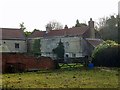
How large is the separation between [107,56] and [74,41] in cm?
2939

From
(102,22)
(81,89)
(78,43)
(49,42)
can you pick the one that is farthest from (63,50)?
(81,89)

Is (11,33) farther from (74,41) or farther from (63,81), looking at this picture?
(63,81)

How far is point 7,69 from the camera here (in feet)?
135

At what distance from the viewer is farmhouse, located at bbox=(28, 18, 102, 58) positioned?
76312mm

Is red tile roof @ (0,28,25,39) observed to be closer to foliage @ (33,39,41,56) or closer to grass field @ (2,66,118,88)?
foliage @ (33,39,41,56)

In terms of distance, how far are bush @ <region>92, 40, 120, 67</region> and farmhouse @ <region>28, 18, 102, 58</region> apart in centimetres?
2456

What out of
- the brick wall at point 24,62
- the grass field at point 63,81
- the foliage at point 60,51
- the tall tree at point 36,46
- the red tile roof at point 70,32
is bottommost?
the grass field at point 63,81

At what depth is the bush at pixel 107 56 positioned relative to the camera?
47.7m

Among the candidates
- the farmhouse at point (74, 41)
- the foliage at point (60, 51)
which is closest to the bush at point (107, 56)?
the foliage at point (60, 51)

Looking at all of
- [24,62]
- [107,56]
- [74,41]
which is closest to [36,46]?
[74,41]

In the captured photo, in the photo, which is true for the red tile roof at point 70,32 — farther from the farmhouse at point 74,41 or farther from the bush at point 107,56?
the bush at point 107,56

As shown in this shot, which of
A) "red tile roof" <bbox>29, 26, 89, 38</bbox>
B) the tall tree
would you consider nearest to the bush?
"red tile roof" <bbox>29, 26, 89, 38</bbox>

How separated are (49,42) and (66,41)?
18.2 feet

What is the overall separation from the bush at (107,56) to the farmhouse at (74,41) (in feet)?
80.6
